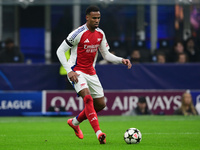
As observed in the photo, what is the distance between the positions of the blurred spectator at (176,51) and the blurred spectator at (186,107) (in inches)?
99.2

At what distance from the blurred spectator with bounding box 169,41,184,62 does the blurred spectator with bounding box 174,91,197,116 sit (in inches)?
99.2

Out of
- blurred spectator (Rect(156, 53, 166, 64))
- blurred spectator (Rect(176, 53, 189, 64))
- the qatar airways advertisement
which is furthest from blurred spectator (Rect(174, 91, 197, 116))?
blurred spectator (Rect(156, 53, 166, 64))

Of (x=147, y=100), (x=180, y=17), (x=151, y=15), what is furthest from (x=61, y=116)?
(x=180, y=17)

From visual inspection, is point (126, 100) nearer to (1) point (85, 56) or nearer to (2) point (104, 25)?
(2) point (104, 25)

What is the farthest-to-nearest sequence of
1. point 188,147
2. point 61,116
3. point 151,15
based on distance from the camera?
point 151,15, point 61,116, point 188,147

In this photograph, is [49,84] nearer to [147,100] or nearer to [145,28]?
[147,100]

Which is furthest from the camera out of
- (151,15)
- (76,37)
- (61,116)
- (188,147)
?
(151,15)

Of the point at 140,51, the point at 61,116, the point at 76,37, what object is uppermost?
the point at 76,37

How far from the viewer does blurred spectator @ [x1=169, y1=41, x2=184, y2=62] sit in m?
18.2

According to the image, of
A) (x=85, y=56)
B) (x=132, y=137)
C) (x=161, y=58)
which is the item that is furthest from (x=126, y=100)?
(x=132, y=137)

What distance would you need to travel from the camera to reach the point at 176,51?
1820cm

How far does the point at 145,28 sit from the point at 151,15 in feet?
4.46

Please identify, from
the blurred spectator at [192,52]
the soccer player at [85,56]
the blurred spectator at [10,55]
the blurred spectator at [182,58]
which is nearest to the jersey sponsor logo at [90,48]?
the soccer player at [85,56]

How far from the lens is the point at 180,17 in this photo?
72.8ft
